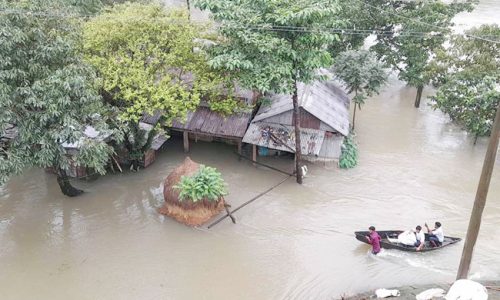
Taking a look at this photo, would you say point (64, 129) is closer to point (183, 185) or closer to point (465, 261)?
point (183, 185)

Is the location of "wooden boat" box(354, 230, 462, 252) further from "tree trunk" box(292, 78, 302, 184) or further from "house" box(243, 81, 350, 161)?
"house" box(243, 81, 350, 161)

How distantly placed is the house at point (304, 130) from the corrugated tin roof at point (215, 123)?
1.26 feet

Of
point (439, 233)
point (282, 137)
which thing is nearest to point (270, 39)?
point (282, 137)

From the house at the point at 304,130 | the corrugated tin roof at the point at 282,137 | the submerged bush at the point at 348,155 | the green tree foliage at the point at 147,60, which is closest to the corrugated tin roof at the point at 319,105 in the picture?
the house at the point at 304,130

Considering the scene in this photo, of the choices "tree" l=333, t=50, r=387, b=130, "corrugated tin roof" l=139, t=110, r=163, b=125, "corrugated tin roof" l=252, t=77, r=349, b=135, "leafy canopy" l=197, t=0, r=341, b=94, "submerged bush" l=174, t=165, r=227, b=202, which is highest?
"leafy canopy" l=197, t=0, r=341, b=94

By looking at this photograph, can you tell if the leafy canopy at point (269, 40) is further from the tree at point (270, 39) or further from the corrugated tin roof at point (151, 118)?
the corrugated tin roof at point (151, 118)

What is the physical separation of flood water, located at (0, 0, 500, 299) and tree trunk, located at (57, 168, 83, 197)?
0.29 metres

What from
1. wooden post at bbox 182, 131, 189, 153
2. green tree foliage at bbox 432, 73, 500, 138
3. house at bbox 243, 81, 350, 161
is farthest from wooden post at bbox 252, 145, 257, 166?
green tree foliage at bbox 432, 73, 500, 138

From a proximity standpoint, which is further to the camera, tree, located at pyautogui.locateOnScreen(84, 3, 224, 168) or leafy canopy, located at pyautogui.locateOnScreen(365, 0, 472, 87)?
leafy canopy, located at pyautogui.locateOnScreen(365, 0, 472, 87)

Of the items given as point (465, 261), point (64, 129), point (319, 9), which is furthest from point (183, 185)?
point (465, 261)

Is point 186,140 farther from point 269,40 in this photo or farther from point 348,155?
point 348,155

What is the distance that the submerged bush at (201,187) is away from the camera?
580 inches

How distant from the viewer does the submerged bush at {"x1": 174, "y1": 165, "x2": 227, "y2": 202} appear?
14.7 m

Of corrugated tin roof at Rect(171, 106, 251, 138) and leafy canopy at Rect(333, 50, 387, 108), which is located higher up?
leafy canopy at Rect(333, 50, 387, 108)
